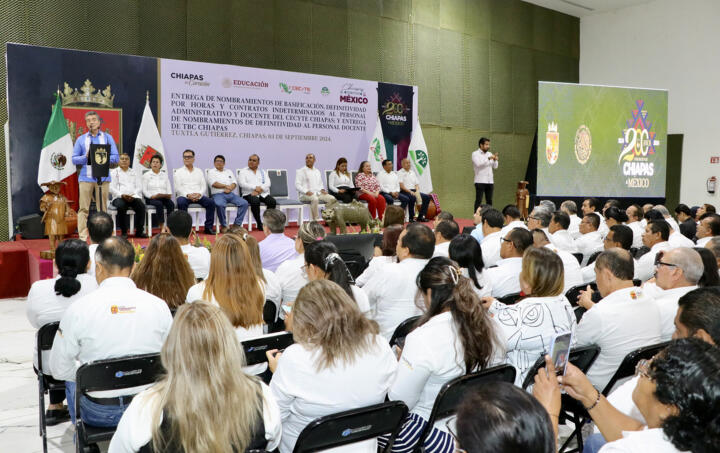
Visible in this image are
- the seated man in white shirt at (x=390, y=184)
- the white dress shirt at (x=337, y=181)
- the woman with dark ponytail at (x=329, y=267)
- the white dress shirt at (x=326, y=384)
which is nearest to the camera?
the white dress shirt at (x=326, y=384)

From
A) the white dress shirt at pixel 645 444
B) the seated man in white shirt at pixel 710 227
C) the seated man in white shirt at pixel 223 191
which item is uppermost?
the seated man in white shirt at pixel 223 191

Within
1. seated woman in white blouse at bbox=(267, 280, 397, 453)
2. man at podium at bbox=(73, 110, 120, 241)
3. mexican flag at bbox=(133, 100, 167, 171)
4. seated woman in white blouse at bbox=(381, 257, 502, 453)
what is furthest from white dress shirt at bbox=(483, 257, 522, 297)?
mexican flag at bbox=(133, 100, 167, 171)

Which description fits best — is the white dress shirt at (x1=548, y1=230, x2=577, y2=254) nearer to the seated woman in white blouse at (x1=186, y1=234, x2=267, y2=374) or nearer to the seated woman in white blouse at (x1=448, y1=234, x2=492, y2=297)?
the seated woman in white blouse at (x1=448, y1=234, x2=492, y2=297)

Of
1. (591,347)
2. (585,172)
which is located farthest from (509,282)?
(585,172)

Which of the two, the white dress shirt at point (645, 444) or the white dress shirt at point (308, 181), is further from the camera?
the white dress shirt at point (308, 181)

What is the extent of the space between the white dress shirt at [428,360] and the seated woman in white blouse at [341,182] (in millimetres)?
7680

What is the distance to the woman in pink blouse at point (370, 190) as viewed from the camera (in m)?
9.91

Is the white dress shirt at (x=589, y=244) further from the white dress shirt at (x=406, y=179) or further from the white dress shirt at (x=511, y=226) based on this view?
the white dress shirt at (x=406, y=179)

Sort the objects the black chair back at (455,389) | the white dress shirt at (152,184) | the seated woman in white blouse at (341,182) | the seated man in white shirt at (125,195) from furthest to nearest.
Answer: the seated woman in white blouse at (341,182)
the white dress shirt at (152,184)
the seated man in white shirt at (125,195)
the black chair back at (455,389)

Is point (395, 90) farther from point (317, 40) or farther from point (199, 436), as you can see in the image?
point (199, 436)

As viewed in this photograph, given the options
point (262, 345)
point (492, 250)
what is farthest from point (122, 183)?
point (262, 345)

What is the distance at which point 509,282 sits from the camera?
12.8 ft

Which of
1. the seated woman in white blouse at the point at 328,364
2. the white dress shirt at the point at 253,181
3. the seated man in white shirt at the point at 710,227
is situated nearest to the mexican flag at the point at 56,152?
the white dress shirt at the point at 253,181

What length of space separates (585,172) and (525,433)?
40.5 ft
